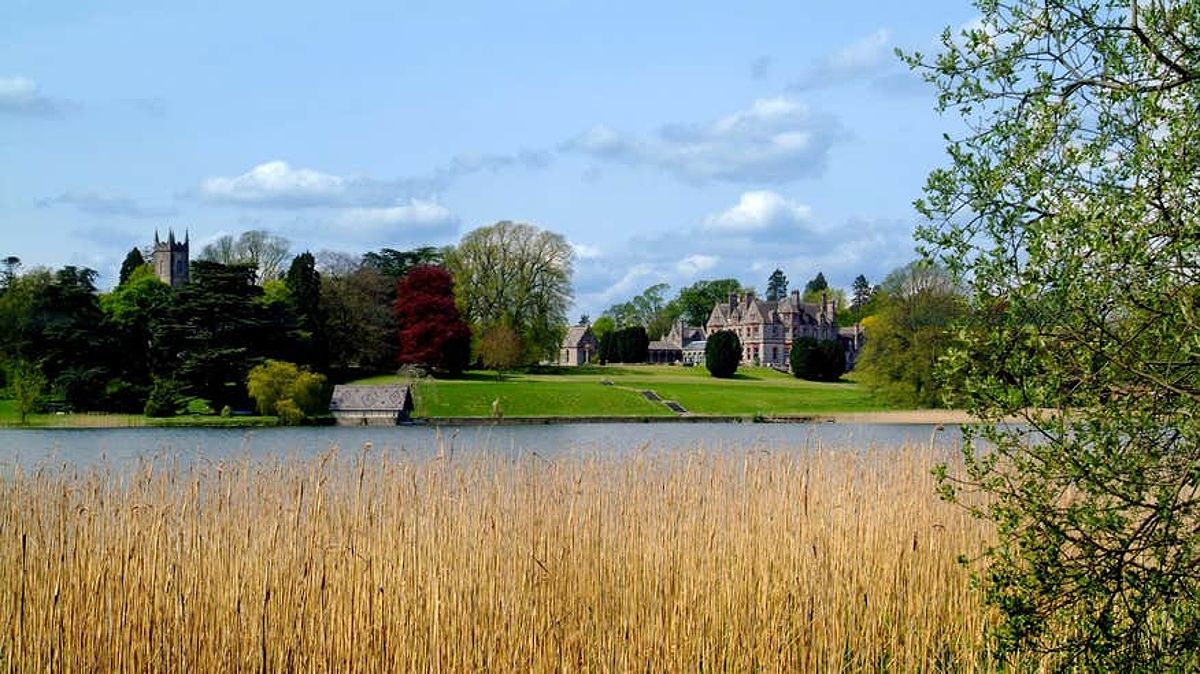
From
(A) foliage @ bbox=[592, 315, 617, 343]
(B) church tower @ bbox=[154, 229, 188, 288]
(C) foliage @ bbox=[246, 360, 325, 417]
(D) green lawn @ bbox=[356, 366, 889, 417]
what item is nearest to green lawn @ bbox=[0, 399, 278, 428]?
(C) foliage @ bbox=[246, 360, 325, 417]

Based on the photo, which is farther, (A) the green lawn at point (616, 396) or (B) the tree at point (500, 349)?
(B) the tree at point (500, 349)

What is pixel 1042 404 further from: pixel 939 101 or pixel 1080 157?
pixel 939 101

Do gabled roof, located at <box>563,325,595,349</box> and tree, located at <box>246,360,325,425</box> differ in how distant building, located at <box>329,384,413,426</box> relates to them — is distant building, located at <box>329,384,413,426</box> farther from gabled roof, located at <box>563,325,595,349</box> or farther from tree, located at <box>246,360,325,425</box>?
gabled roof, located at <box>563,325,595,349</box>

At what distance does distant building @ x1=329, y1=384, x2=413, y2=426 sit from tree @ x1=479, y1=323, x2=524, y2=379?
18518 mm

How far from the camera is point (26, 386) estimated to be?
124ft

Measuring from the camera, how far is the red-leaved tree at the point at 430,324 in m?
57.6

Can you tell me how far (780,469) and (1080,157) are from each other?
156 inches

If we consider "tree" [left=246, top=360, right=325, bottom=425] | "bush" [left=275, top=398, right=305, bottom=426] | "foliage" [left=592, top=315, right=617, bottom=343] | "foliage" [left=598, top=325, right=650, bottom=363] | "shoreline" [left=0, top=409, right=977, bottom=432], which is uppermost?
"foliage" [left=592, top=315, right=617, bottom=343]

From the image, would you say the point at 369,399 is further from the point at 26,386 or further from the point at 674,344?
the point at 674,344

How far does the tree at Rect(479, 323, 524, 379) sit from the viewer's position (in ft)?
202

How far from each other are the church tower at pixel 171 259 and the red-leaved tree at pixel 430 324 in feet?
105

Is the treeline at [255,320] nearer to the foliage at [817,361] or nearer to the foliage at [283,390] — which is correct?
the foliage at [283,390]

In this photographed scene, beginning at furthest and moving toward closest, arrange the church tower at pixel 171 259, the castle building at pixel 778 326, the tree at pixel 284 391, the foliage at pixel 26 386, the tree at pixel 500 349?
1. the castle building at pixel 778 326
2. the church tower at pixel 171 259
3. the tree at pixel 500 349
4. the tree at pixel 284 391
5. the foliage at pixel 26 386

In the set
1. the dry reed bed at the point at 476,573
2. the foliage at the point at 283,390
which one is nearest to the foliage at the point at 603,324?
the foliage at the point at 283,390
